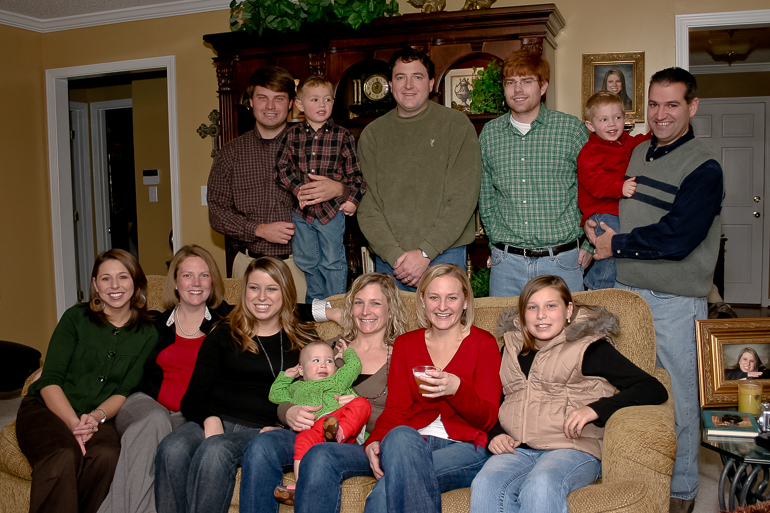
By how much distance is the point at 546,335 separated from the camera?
2125 millimetres

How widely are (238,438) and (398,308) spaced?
2.44 feet

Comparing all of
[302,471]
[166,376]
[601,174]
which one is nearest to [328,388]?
[302,471]

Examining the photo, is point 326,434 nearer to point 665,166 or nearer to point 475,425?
point 475,425

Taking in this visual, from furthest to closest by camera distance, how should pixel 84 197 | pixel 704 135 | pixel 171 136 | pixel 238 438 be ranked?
pixel 704 135
pixel 84 197
pixel 171 136
pixel 238 438

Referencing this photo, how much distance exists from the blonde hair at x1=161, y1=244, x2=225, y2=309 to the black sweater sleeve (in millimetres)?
1488

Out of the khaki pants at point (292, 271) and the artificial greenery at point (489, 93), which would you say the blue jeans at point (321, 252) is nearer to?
the khaki pants at point (292, 271)

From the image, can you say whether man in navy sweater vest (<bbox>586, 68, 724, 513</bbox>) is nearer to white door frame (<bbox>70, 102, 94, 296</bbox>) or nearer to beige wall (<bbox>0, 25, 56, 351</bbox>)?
beige wall (<bbox>0, 25, 56, 351</bbox>)

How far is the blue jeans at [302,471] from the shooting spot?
1924 millimetres

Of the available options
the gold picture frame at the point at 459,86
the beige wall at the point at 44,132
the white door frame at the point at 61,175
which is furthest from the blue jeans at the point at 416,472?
the white door frame at the point at 61,175

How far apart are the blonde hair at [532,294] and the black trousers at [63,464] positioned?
4.92 ft

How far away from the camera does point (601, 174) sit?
2627 mm

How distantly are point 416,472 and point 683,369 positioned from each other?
1345 mm

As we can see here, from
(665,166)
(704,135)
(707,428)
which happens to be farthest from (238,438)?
(704,135)

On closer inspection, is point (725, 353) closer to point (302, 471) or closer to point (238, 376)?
point (302, 471)
